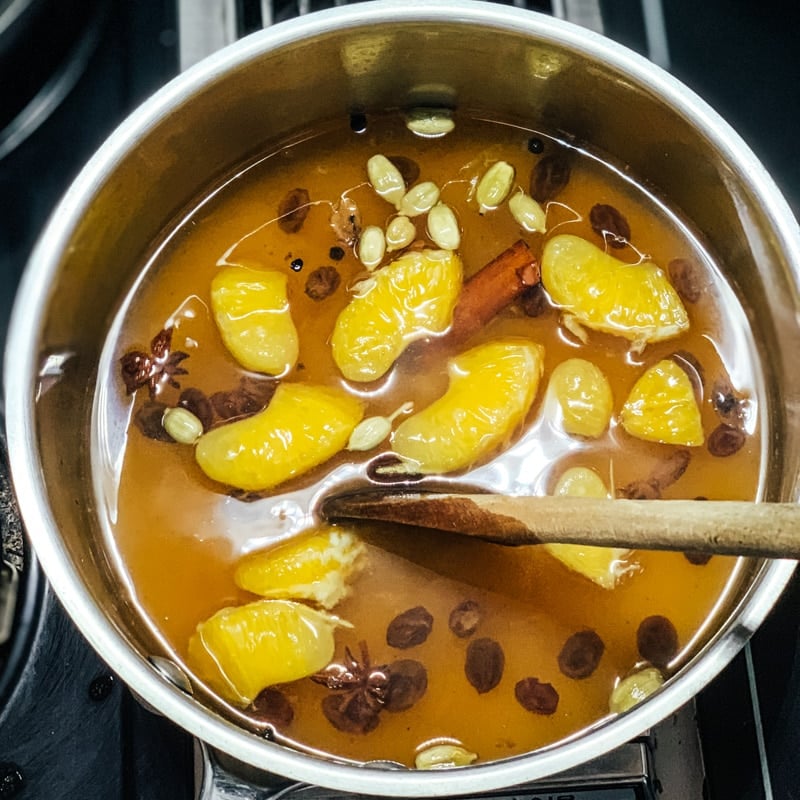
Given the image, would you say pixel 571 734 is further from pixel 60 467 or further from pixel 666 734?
pixel 60 467

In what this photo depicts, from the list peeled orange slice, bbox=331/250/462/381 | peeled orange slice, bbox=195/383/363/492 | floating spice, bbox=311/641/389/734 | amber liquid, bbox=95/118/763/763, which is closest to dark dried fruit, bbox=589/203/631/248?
amber liquid, bbox=95/118/763/763

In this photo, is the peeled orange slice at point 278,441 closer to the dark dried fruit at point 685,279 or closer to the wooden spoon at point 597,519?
the wooden spoon at point 597,519

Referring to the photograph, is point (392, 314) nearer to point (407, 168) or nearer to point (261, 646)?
point (407, 168)

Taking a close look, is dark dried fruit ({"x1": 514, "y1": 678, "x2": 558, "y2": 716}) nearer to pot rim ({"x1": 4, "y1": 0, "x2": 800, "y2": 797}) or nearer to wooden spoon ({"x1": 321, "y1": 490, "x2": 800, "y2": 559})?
pot rim ({"x1": 4, "y1": 0, "x2": 800, "y2": 797})

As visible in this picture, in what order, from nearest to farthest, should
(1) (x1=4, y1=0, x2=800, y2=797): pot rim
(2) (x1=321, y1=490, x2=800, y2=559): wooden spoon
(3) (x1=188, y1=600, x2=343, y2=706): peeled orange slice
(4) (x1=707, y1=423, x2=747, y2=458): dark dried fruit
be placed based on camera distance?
(2) (x1=321, y1=490, x2=800, y2=559): wooden spoon < (1) (x1=4, y1=0, x2=800, y2=797): pot rim < (3) (x1=188, y1=600, x2=343, y2=706): peeled orange slice < (4) (x1=707, y1=423, x2=747, y2=458): dark dried fruit

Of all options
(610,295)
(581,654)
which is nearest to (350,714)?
(581,654)

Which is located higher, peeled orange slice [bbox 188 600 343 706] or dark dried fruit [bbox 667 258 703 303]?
dark dried fruit [bbox 667 258 703 303]
